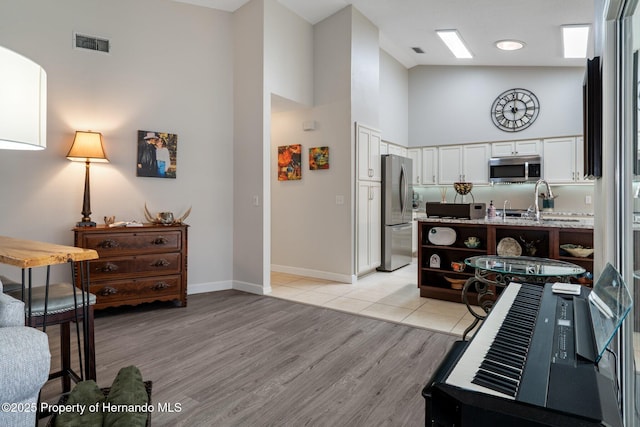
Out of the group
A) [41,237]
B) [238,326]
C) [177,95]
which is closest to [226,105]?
[177,95]

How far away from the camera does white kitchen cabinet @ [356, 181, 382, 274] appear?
196 inches

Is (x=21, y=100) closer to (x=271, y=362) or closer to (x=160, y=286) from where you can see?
(x=271, y=362)

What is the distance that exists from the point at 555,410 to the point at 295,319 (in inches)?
114

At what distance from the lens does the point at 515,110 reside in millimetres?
6383

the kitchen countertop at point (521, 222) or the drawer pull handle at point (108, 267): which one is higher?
the kitchen countertop at point (521, 222)

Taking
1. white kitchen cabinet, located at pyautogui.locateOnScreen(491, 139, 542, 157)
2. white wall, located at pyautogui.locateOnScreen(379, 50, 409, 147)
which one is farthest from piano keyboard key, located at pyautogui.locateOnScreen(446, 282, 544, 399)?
white kitchen cabinet, located at pyautogui.locateOnScreen(491, 139, 542, 157)

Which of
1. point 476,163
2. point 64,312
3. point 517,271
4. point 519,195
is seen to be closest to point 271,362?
point 64,312

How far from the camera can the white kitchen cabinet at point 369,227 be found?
499 centimetres

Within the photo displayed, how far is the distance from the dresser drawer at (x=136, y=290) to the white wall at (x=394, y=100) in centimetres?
429

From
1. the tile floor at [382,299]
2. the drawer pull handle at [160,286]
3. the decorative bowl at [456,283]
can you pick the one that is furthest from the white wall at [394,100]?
the drawer pull handle at [160,286]

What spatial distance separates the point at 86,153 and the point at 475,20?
181 inches

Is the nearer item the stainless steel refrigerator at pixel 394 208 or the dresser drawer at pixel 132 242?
the dresser drawer at pixel 132 242

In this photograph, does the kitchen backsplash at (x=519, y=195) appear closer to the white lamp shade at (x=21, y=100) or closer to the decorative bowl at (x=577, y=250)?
the decorative bowl at (x=577, y=250)

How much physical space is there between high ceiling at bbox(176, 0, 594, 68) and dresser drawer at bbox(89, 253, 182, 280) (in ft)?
9.52
